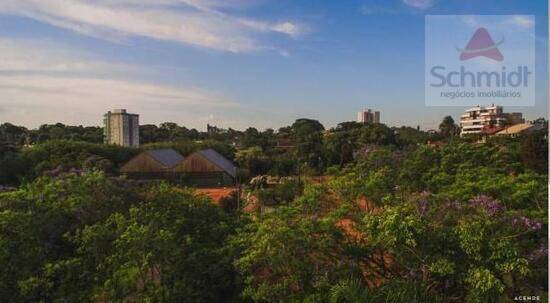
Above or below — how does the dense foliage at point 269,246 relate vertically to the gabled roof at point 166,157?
below

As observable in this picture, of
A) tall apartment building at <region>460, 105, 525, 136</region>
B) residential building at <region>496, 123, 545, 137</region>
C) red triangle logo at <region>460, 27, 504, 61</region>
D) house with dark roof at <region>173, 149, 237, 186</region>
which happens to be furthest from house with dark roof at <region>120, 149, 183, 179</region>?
tall apartment building at <region>460, 105, 525, 136</region>

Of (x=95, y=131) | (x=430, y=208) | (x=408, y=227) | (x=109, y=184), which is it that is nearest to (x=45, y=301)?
(x=109, y=184)

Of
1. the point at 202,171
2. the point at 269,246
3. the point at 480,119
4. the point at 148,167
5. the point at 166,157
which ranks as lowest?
the point at 269,246

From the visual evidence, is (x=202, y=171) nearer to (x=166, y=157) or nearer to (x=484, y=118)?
(x=166, y=157)

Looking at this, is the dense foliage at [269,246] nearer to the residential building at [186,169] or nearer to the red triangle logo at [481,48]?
the red triangle logo at [481,48]

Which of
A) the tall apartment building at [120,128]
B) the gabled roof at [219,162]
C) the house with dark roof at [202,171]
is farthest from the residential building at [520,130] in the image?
the tall apartment building at [120,128]

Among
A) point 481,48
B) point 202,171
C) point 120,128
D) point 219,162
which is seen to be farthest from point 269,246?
point 120,128

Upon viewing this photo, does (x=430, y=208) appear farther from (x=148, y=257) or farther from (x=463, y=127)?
(x=463, y=127)
